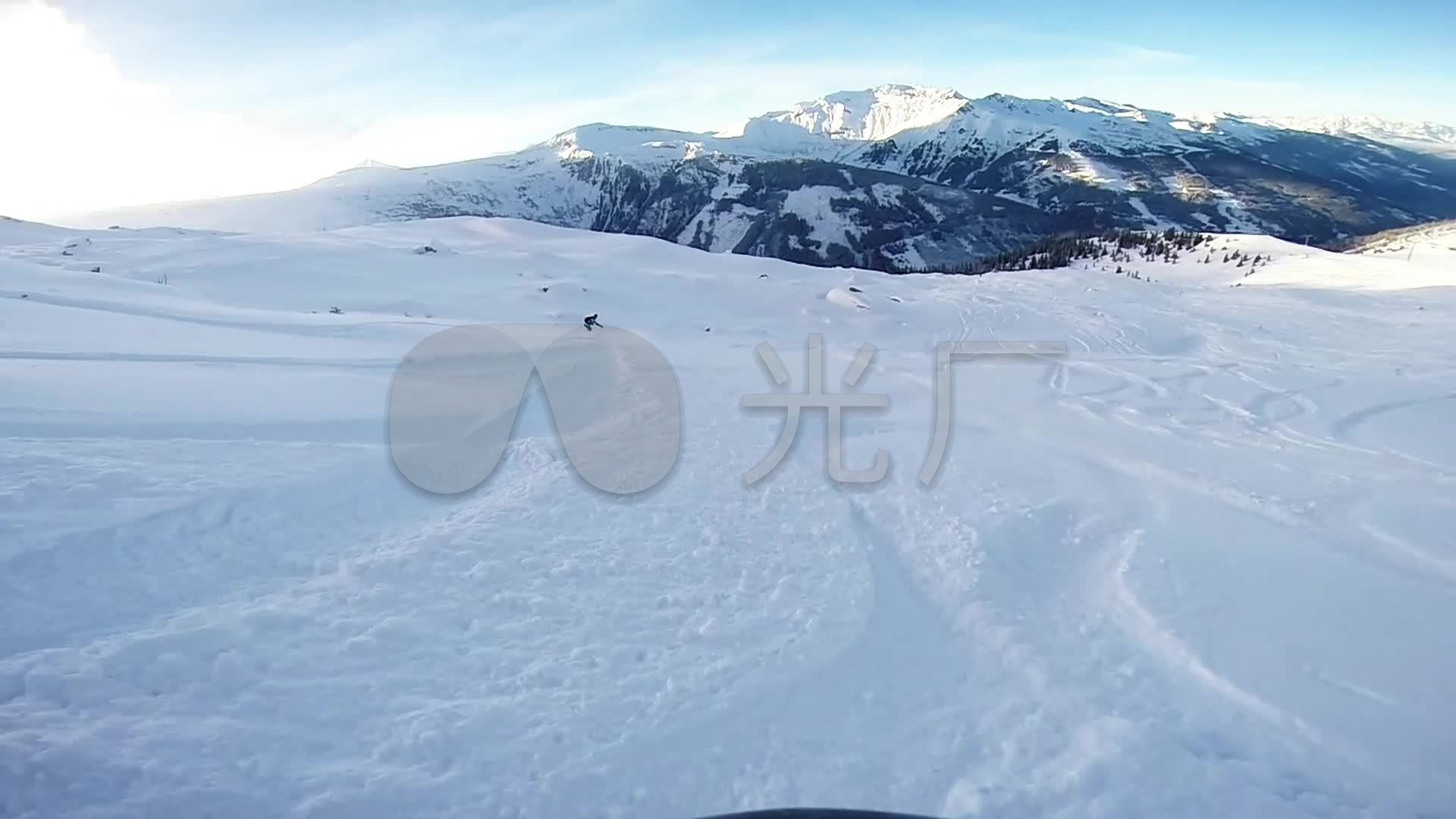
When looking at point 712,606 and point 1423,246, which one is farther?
point 1423,246

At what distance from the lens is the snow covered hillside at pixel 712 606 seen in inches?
184

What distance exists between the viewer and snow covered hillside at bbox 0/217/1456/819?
468 centimetres

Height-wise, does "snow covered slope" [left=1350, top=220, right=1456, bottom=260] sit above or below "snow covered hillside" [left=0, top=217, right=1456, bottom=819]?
below

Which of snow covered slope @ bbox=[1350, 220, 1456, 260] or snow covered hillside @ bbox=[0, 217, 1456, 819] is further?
snow covered slope @ bbox=[1350, 220, 1456, 260]

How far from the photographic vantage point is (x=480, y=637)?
5941 mm

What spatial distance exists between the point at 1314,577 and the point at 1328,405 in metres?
7.26

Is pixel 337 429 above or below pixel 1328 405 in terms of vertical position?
above

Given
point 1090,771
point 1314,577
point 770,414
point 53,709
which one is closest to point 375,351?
point 770,414

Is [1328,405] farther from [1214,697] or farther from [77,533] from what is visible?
[77,533]

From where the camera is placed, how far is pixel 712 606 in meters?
6.72

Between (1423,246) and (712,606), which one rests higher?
(712,606)

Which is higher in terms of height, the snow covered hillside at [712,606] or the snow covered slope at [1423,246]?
the snow covered hillside at [712,606]

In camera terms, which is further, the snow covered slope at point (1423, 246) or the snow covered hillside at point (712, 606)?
the snow covered slope at point (1423, 246)

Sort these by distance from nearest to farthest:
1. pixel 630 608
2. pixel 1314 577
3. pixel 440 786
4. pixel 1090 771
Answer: pixel 440 786, pixel 1090 771, pixel 630 608, pixel 1314 577
